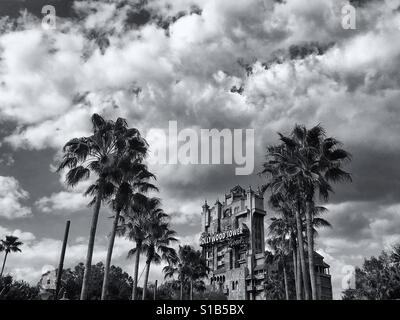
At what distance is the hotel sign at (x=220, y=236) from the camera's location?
125m

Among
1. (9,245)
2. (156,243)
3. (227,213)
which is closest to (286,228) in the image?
(156,243)

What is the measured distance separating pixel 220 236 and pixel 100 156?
108787mm

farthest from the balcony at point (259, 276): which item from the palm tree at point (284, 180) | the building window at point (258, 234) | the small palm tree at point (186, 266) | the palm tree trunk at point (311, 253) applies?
the palm tree trunk at point (311, 253)

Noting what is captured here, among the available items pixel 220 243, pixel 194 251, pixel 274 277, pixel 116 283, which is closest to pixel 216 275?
pixel 220 243

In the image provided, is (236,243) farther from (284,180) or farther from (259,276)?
(284,180)

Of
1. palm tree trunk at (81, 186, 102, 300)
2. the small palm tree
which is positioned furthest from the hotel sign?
palm tree trunk at (81, 186, 102, 300)

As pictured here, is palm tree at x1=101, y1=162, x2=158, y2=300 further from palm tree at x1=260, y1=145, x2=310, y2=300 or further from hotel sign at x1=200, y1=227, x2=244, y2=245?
hotel sign at x1=200, y1=227, x2=244, y2=245

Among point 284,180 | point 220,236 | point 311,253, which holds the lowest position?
point 311,253

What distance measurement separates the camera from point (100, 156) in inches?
1003

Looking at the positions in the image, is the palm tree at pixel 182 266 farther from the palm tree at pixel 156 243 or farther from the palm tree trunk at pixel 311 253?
the palm tree trunk at pixel 311 253

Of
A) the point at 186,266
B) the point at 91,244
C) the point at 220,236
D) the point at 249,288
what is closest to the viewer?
the point at 91,244

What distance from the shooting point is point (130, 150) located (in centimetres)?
2631
